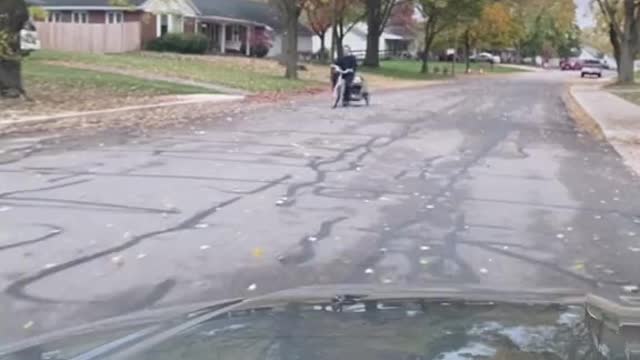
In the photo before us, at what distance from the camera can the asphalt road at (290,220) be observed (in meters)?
6.91

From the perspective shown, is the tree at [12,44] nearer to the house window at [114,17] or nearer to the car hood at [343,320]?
the car hood at [343,320]

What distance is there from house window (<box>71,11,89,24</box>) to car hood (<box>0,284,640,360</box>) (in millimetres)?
60242

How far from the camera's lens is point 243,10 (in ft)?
245

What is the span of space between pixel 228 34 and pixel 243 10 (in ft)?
11.3

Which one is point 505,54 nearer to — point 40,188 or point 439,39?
point 439,39

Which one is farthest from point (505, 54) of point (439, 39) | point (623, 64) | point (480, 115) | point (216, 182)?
point (216, 182)

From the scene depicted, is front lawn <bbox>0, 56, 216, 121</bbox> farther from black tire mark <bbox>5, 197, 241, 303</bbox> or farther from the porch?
the porch

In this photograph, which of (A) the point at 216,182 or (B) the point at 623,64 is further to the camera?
(B) the point at 623,64

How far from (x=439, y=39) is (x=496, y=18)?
5.89m

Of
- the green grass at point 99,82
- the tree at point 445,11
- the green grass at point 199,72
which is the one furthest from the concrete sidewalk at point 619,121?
the tree at point 445,11

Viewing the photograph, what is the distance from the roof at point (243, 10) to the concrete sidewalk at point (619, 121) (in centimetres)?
3611

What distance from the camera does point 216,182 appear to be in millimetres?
11883

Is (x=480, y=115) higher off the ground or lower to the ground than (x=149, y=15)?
lower

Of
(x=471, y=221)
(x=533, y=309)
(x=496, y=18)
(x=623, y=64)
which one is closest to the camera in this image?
(x=533, y=309)
